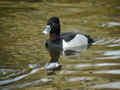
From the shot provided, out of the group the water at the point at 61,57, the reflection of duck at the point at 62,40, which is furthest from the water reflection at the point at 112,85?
the reflection of duck at the point at 62,40

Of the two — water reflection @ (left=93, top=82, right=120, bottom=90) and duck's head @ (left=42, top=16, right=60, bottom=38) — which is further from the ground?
duck's head @ (left=42, top=16, right=60, bottom=38)

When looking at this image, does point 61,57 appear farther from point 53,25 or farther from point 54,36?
point 53,25

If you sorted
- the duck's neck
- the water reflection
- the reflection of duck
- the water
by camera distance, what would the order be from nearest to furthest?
1. the water reflection
2. the water
3. the reflection of duck
4. the duck's neck

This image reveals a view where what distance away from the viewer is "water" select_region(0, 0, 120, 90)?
8.45 metres

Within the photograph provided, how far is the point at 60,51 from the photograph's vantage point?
39.3ft

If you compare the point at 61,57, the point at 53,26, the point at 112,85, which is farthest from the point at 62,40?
the point at 112,85

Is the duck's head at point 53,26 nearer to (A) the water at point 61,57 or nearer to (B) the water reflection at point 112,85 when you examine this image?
(A) the water at point 61,57

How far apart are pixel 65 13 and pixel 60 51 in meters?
4.77

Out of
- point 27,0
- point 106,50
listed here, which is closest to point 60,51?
point 106,50

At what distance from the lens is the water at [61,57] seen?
8.45 metres

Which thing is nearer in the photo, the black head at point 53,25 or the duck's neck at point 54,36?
the black head at point 53,25

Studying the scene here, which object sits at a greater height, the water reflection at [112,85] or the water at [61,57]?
the water at [61,57]

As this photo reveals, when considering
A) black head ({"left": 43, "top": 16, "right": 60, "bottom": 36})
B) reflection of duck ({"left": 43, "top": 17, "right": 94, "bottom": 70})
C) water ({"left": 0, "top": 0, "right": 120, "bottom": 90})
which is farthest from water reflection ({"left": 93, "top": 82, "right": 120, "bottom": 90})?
black head ({"left": 43, "top": 16, "right": 60, "bottom": 36})

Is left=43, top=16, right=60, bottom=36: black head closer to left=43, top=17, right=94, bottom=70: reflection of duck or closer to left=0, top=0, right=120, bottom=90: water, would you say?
left=43, top=17, right=94, bottom=70: reflection of duck
